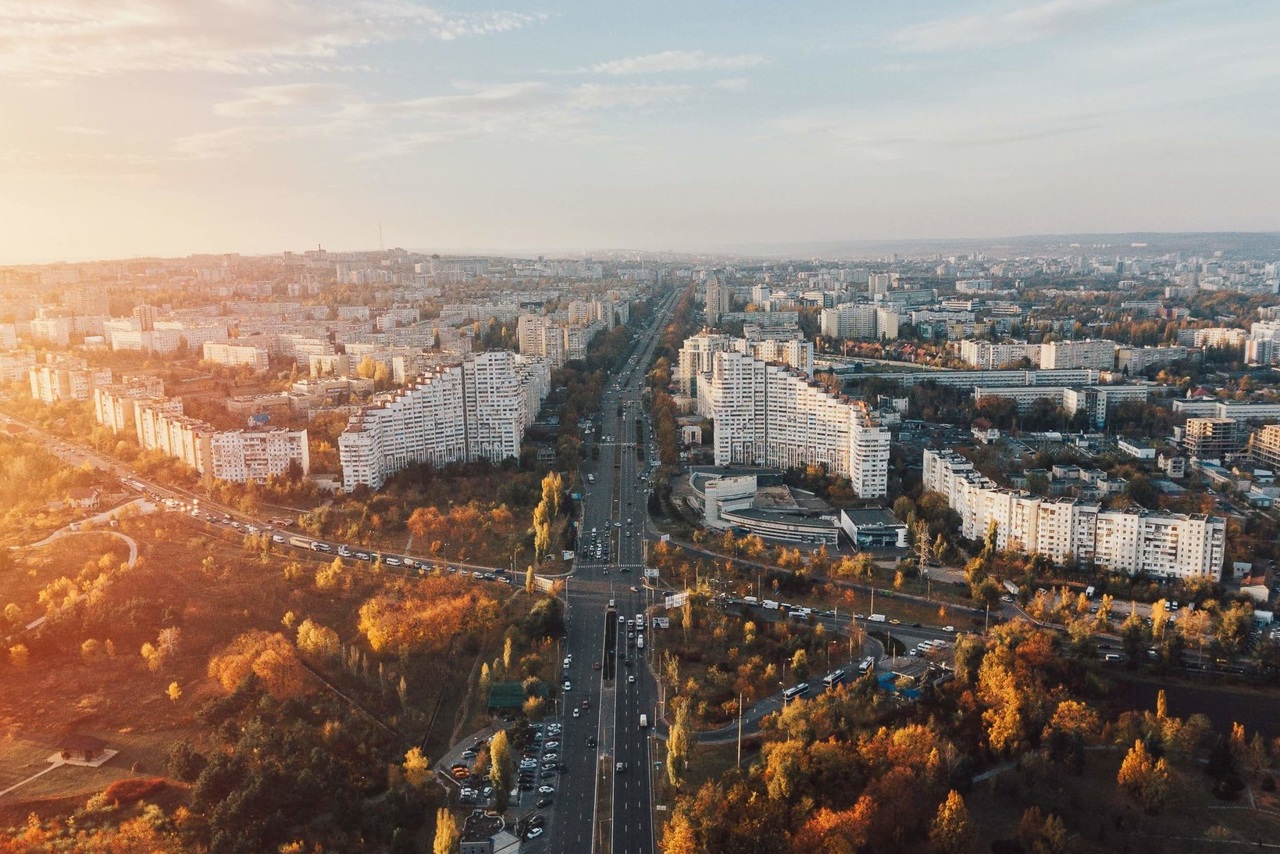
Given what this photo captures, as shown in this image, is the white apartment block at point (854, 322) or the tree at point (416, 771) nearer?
the tree at point (416, 771)

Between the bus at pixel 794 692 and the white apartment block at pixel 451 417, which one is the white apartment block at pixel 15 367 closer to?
the white apartment block at pixel 451 417

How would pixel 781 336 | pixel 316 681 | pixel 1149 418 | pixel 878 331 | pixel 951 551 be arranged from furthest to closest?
pixel 878 331 < pixel 781 336 < pixel 1149 418 < pixel 951 551 < pixel 316 681

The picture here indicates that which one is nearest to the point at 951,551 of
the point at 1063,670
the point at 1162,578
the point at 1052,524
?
the point at 1052,524

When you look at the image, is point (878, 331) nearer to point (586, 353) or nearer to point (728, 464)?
point (586, 353)

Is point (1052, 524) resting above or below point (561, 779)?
above

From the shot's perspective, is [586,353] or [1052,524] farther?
[586,353]

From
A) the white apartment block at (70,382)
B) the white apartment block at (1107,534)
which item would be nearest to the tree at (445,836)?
the white apartment block at (1107,534)

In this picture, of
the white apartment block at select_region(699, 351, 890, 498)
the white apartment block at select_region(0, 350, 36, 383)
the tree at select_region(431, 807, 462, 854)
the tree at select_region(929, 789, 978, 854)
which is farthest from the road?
the white apartment block at select_region(0, 350, 36, 383)
